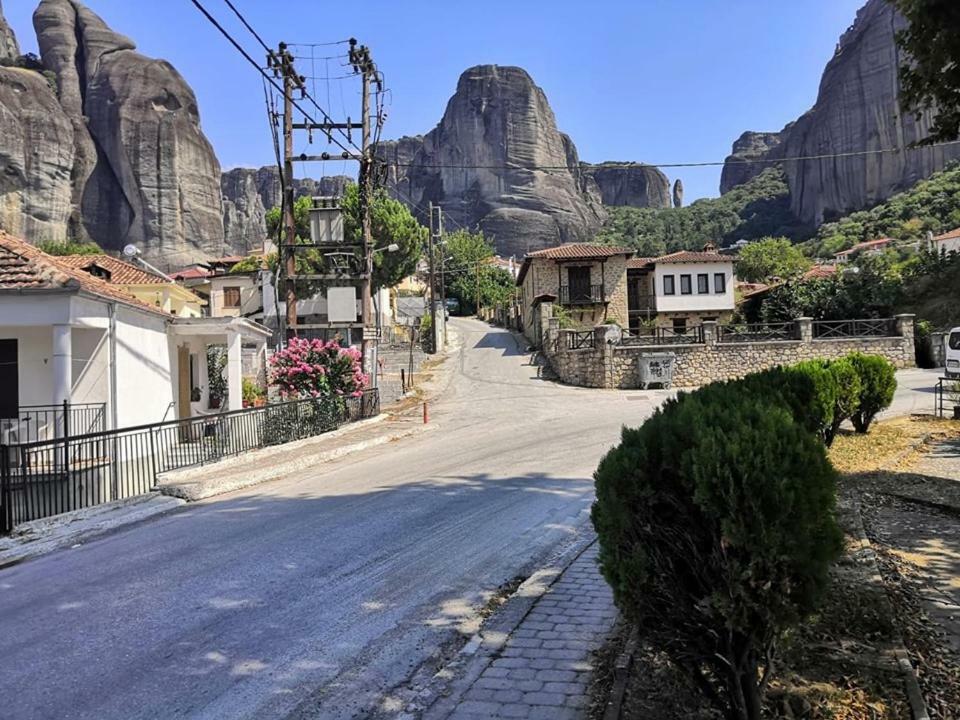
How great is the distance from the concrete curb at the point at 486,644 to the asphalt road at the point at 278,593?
238mm

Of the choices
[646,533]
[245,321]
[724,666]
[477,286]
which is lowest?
[724,666]

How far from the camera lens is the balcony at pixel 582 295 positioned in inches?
1727

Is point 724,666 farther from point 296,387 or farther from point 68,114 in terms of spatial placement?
point 68,114

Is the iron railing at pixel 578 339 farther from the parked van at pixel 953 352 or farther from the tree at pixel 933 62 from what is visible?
the tree at pixel 933 62

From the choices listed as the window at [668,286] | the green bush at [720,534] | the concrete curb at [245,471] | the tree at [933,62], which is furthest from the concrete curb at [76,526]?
the window at [668,286]

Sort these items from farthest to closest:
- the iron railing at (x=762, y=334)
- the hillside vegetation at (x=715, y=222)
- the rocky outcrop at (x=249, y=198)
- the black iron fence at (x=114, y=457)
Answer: the hillside vegetation at (x=715, y=222) < the rocky outcrop at (x=249, y=198) < the iron railing at (x=762, y=334) < the black iron fence at (x=114, y=457)

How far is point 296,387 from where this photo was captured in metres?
17.5

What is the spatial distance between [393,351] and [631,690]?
3629 centimetres

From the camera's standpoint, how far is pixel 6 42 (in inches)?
2709

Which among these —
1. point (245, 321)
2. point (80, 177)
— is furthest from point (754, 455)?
point (80, 177)

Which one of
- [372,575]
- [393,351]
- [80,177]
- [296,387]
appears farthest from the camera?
[80,177]

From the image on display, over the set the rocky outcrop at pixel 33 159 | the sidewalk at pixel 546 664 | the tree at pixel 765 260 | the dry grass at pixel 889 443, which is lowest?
the sidewalk at pixel 546 664

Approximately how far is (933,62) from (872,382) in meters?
7.98

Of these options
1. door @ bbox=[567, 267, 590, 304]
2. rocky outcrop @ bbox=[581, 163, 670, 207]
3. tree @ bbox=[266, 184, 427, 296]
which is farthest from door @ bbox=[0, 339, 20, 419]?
rocky outcrop @ bbox=[581, 163, 670, 207]
